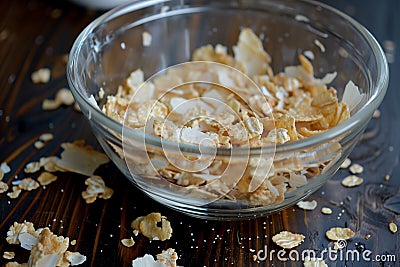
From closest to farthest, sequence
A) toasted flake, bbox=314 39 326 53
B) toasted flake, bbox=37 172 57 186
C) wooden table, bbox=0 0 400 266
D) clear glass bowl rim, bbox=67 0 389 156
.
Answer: clear glass bowl rim, bbox=67 0 389 156 → wooden table, bbox=0 0 400 266 → toasted flake, bbox=37 172 57 186 → toasted flake, bbox=314 39 326 53

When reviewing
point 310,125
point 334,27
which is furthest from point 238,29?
point 310,125

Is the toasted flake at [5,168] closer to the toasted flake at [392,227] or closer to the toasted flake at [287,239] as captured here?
the toasted flake at [287,239]

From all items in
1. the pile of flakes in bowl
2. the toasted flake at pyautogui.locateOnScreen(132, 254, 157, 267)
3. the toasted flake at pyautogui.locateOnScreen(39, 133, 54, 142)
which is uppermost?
the pile of flakes in bowl

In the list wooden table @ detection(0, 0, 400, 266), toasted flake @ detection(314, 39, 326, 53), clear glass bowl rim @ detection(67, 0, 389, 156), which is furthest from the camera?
toasted flake @ detection(314, 39, 326, 53)

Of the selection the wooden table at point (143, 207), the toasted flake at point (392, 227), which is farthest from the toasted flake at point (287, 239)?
the toasted flake at point (392, 227)

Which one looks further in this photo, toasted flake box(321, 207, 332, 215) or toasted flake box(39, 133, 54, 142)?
toasted flake box(39, 133, 54, 142)

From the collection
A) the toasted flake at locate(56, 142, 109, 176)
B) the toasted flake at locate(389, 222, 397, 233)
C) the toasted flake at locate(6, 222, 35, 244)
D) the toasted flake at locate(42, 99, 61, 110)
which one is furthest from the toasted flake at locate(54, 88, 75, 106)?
the toasted flake at locate(389, 222, 397, 233)

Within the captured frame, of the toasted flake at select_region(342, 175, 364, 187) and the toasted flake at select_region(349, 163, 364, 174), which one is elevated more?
the toasted flake at select_region(349, 163, 364, 174)

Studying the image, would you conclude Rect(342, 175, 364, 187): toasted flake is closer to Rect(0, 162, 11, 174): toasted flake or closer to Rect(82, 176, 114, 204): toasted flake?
Rect(82, 176, 114, 204): toasted flake
